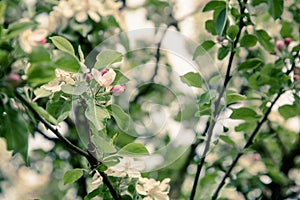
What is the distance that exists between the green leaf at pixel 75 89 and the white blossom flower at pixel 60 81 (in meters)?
0.02

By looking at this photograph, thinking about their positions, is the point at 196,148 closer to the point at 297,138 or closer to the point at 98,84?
the point at 297,138

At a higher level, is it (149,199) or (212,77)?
(212,77)

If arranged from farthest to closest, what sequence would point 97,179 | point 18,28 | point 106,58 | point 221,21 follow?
point 221,21 → point 97,179 → point 106,58 → point 18,28

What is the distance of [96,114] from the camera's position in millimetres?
1082

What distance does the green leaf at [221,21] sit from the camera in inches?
53.1

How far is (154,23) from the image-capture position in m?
2.57

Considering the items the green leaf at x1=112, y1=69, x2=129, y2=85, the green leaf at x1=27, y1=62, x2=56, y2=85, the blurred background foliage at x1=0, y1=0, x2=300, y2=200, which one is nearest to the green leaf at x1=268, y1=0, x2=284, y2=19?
the blurred background foliage at x1=0, y1=0, x2=300, y2=200

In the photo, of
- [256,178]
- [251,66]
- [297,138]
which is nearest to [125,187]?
[251,66]

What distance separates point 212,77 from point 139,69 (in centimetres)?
17

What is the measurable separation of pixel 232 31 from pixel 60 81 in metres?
0.49

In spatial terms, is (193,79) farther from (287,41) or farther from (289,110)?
(287,41)

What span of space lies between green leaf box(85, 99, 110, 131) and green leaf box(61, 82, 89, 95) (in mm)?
24

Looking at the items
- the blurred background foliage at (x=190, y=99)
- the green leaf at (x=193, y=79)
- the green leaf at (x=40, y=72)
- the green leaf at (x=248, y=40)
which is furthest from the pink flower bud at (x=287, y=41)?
the green leaf at (x=40, y=72)

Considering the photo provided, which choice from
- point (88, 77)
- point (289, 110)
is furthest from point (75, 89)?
point (289, 110)
